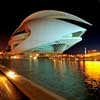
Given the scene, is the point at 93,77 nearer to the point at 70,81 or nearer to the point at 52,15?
the point at 70,81

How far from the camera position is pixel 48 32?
298 feet

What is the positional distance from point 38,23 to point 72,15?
46.3 feet

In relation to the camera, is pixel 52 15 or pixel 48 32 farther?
pixel 48 32

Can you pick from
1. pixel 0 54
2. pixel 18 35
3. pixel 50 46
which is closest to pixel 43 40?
pixel 50 46

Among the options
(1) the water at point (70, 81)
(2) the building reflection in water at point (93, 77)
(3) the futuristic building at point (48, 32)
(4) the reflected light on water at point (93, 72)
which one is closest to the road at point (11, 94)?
(1) the water at point (70, 81)

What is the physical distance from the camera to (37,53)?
9681 cm

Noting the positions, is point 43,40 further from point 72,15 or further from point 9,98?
point 9,98

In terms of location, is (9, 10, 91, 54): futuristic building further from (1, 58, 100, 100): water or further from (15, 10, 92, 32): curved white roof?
(1, 58, 100, 100): water

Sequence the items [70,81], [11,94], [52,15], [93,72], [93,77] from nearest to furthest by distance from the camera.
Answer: [11,94] < [70,81] < [93,77] < [93,72] < [52,15]

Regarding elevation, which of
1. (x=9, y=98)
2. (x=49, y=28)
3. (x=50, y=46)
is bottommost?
(x=9, y=98)

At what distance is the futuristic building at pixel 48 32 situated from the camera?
86062 millimetres

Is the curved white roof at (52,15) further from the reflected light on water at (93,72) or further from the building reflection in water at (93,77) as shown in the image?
the building reflection in water at (93,77)

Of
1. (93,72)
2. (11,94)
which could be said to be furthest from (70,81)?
(11,94)

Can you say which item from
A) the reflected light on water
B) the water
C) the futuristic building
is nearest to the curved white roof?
the futuristic building
